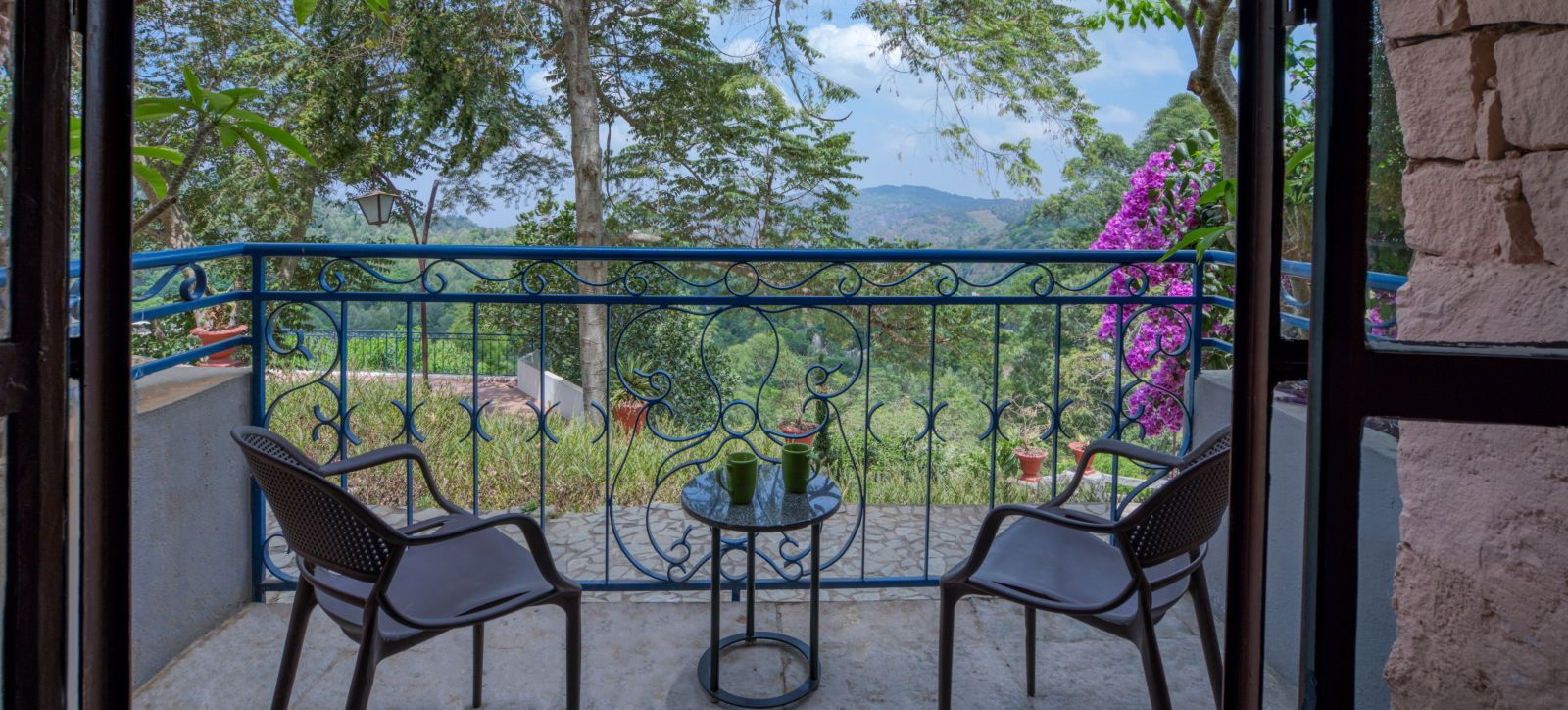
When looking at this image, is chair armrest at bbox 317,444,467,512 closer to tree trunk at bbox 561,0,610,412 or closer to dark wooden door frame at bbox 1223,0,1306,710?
dark wooden door frame at bbox 1223,0,1306,710

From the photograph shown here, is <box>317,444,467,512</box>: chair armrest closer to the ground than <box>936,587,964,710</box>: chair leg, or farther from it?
farther from it

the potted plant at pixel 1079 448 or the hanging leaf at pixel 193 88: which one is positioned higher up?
the hanging leaf at pixel 193 88

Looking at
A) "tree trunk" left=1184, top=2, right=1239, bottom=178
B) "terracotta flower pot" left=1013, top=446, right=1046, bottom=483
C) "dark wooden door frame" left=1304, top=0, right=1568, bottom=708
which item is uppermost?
"tree trunk" left=1184, top=2, right=1239, bottom=178

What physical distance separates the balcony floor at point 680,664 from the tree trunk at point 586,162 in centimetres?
708

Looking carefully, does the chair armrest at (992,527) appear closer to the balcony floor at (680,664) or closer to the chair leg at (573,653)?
the balcony floor at (680,664)

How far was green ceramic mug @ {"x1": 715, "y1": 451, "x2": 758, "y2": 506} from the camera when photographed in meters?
1.82

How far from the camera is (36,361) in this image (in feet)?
2.32

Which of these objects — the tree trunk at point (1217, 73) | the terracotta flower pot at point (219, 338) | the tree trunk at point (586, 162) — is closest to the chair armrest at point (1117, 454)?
the tree trunk at point (1217, 73)

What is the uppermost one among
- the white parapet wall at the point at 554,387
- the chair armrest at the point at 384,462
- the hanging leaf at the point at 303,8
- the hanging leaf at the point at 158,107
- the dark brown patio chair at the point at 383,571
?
the hanging leaf at the point at 303,8

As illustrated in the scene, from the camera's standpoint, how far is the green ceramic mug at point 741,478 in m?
1.82

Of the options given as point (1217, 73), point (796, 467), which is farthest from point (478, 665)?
point (1217, 73)

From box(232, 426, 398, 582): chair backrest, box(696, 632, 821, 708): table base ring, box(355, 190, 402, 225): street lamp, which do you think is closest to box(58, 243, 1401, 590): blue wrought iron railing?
box(696, 632, 821, 708): table base ring

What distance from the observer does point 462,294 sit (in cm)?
219

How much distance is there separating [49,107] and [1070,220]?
13.5m
